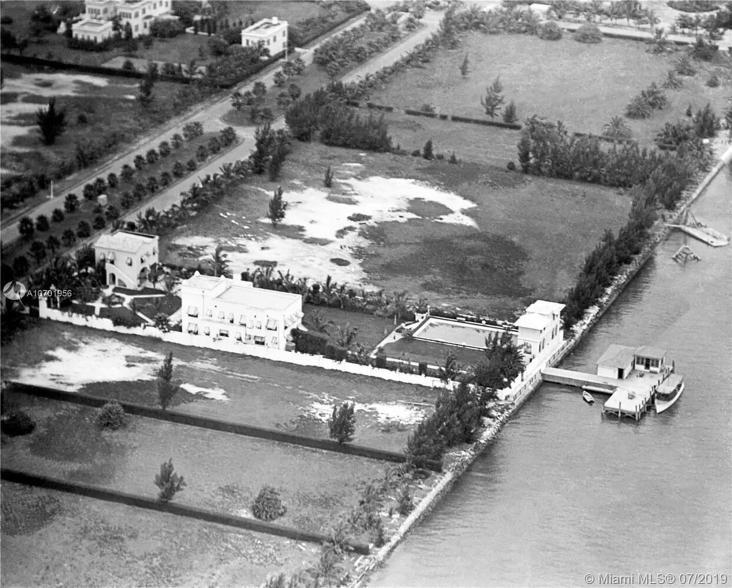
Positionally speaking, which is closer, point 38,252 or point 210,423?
point 210,423

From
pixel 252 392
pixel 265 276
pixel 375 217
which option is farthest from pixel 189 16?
pixel 252 392

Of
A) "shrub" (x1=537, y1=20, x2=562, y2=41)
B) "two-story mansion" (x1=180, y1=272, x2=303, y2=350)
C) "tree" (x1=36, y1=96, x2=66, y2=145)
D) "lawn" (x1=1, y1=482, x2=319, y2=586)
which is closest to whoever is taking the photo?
"lawn" (x1=1, y1=482, x2=319, y2=586)

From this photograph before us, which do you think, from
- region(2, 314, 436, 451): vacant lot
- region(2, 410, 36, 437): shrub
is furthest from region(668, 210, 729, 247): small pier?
region(2, 410, 36, 437): shrub

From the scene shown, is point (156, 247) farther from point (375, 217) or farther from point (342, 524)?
point (342, 524)

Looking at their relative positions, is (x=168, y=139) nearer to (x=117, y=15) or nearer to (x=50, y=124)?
(x=50, y=124)

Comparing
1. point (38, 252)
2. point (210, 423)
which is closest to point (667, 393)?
point (210, 423)

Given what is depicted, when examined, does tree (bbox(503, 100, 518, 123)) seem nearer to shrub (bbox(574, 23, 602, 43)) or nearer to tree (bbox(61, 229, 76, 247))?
shrub (bbox(574, 23, 602, 43))

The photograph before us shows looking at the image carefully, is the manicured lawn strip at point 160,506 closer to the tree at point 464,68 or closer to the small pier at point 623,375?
the small pier at point 623,375

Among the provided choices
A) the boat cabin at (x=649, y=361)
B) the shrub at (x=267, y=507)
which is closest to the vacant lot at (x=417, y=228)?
the boat cabin at (x=649, y=361)
